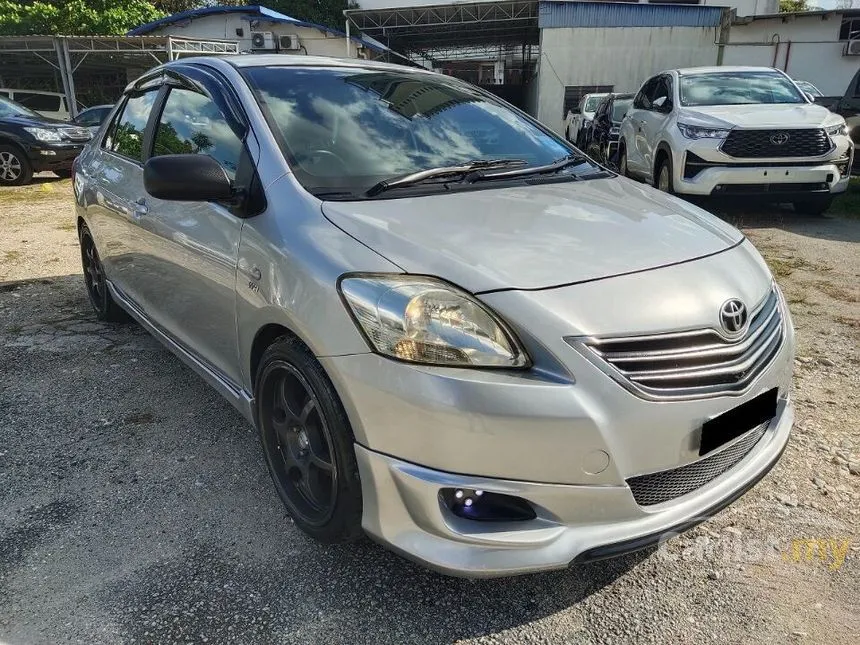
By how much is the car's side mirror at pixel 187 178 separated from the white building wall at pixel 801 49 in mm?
21484

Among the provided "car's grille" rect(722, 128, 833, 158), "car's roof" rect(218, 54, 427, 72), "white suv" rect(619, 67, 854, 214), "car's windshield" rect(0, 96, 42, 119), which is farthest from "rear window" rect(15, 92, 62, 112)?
"car's roof" rect(218, 54, 427, 72)

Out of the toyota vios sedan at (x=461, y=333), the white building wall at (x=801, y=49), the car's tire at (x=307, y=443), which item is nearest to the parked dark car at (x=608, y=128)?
the toyota vios sedan at (x=461, y=333)

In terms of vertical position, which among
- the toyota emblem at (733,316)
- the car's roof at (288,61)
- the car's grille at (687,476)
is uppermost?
the car's roof at (288,61)

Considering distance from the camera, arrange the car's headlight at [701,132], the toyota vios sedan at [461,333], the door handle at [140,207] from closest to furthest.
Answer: the toyota vios sedan at [461,333] → the door handle at [140,207] → the car's headlight at [701,132]

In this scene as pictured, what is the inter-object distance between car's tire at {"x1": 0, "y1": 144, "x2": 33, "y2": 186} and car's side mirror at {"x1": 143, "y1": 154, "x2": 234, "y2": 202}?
10.7 metres

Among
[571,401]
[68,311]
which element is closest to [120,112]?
[68,311]

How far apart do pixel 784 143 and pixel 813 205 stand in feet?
3.94

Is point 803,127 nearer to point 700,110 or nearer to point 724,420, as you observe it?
point 700,110

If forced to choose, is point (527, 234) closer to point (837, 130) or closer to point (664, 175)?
point (664, 175)

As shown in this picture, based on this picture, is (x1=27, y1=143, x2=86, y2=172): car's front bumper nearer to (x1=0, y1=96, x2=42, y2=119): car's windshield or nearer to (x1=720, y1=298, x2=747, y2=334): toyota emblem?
(x1=0, y1=96, x2=42, y2=119): car's windshield

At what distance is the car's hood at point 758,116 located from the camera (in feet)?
22.9

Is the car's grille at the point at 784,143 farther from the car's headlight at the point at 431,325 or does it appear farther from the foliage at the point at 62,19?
the foliage at the point at 62,19

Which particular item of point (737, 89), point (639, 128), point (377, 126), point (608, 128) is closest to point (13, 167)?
point (639, 128)

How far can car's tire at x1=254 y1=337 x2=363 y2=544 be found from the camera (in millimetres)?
1931
